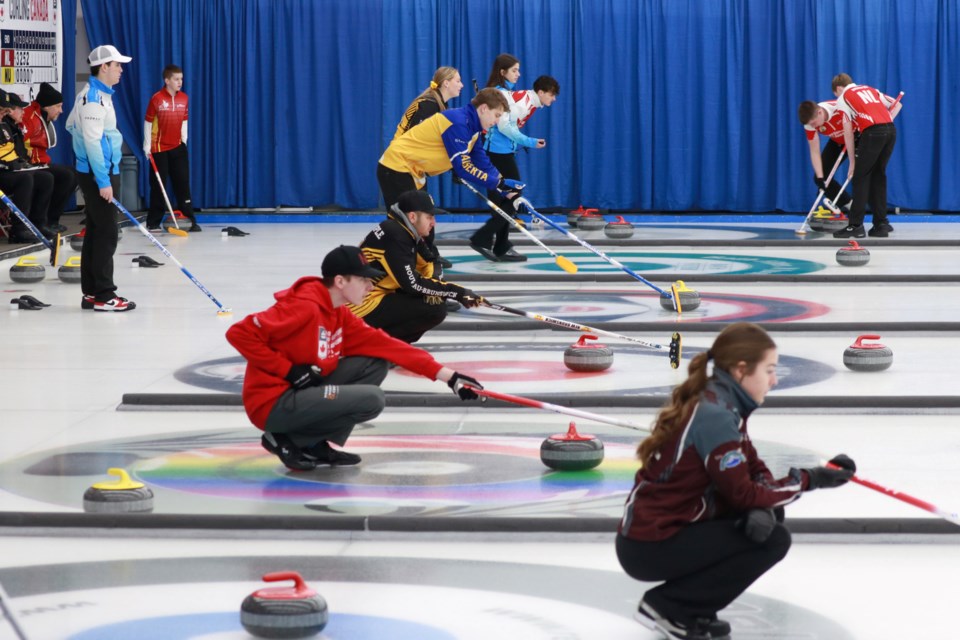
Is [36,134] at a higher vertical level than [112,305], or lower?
higher

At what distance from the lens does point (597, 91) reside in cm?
1719

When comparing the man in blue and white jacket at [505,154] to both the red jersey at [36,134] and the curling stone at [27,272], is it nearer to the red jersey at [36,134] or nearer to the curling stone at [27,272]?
the curling stone at [27,272]

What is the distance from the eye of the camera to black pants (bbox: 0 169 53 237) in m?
13.1

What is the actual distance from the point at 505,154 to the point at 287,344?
7.40m

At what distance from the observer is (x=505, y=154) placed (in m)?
12.5

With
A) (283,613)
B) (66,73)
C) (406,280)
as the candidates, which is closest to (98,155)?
(406,280)

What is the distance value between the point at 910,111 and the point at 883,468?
12.4 metres

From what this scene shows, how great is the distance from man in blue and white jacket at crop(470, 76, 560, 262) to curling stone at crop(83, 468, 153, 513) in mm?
7172

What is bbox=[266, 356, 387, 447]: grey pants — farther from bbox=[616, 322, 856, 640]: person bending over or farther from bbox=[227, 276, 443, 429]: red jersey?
bbox=[616, 322, 856, 640]: person bending over

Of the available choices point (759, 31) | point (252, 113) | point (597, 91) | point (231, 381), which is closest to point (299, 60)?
point (252, 113)

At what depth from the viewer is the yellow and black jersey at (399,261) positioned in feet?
23.3

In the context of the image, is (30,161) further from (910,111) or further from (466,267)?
(910,111)

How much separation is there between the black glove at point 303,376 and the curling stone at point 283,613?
151 cm

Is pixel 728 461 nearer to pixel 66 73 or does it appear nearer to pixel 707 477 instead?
pixel 707 477
